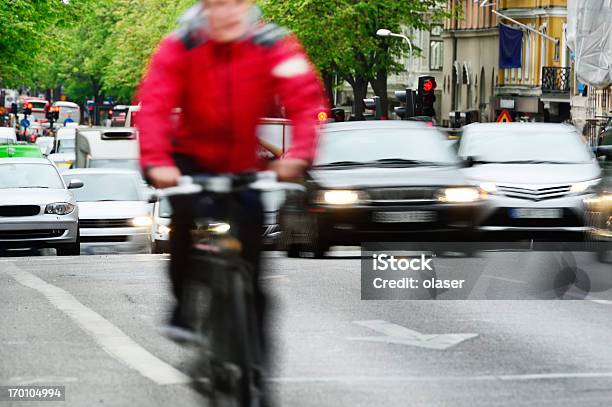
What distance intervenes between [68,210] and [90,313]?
42.9ft

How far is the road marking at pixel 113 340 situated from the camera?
897 centimetres

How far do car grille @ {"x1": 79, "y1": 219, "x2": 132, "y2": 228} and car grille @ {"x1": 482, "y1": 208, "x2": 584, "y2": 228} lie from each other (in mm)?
9488

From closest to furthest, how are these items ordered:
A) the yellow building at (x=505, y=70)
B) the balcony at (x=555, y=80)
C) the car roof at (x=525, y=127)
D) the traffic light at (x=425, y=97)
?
the car roof at (x=525, y=127) → the traffic light at (x=425, y=97) → the balcony at (x=555, y=80) → the yellow building at (x=505, y=70)

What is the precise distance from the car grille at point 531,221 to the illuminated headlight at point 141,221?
367 inches

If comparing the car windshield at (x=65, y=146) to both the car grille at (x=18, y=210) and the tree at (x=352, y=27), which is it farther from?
the car grille at (x=18, y=210)

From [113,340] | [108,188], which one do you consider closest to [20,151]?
[108,188]

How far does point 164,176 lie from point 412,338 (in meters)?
4.51

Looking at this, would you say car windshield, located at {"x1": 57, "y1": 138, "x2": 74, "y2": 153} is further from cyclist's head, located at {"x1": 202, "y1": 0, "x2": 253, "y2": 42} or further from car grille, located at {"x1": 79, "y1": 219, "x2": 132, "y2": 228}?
cyclist's head, located at {"x1": 202, "y1": 0, "x2": 253, "y2": 42}

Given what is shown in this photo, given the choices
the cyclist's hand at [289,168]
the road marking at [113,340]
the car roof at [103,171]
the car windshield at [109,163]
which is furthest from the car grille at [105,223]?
the cyclist's hand at [289,168]

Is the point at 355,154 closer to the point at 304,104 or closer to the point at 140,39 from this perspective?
the point at 304,104

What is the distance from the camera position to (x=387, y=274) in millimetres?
15539

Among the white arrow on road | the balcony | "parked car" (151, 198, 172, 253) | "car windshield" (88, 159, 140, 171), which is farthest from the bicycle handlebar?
the balcony

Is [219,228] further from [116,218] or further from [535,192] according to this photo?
[116,218]

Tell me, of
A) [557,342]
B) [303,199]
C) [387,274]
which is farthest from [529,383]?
[303,199]
